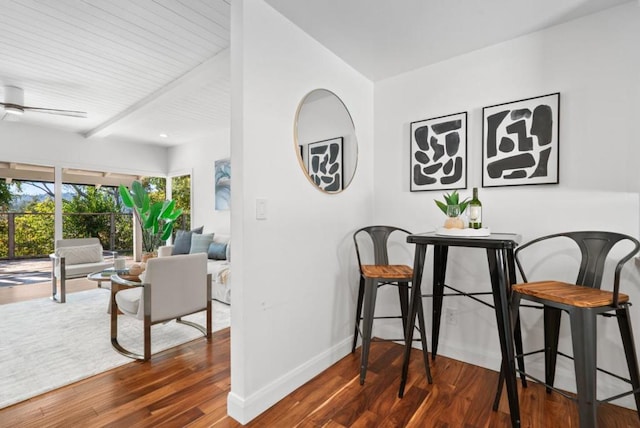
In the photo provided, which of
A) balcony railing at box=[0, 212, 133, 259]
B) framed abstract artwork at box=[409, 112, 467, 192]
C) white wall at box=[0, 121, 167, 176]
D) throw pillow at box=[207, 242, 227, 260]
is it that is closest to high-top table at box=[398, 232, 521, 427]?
framed abstract artwork at box=[409, 112, 467, 192]

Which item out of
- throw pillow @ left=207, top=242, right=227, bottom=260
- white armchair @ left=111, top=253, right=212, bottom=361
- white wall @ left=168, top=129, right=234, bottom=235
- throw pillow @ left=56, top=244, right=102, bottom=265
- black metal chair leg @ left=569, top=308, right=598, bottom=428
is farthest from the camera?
white wall @ left=168, top=129, right=234, bottom=235

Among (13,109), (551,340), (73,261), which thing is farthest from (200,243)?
(551,340)

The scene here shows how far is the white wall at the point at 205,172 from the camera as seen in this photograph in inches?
219

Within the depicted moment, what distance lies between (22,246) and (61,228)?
0.90m

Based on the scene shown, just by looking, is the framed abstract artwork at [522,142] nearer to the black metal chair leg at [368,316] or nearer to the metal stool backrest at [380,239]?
the metal stool backrest at [380,239]

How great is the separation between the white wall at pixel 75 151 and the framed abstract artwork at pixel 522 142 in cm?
631

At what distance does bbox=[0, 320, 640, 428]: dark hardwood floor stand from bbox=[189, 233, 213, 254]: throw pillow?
2655mm

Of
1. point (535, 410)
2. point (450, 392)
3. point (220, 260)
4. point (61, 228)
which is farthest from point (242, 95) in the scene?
point (61, 228)

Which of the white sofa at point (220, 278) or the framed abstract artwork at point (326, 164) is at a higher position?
the framed abstract artwork at point (326, 164)

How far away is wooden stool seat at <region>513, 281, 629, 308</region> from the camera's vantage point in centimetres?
143

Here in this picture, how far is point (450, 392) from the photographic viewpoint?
2.01 meters

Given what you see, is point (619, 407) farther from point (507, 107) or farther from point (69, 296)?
point (69, 296)

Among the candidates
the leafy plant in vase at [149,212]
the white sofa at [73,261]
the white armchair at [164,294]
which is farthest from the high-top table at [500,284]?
the white sofa at [73,261]

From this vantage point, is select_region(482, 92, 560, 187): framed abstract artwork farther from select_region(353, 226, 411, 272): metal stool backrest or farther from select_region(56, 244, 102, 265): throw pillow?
select_region(56, 244, 102, 265): throw pillow
